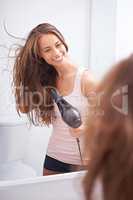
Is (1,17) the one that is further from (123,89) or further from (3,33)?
(123,89)

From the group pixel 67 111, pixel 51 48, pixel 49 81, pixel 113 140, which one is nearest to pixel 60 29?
pixel 51 48

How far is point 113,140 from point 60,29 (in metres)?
0.84

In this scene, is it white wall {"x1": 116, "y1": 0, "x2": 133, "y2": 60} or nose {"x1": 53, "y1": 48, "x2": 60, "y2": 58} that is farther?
white wall {"x1": 116, "y1": 0, "x2": 133, "y2": 60}

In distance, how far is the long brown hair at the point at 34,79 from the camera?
1.08 metres

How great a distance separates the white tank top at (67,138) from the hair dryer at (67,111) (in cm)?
1

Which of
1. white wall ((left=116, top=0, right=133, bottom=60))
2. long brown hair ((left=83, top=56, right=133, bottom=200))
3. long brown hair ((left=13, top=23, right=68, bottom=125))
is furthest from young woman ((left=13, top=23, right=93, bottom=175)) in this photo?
long brown hair ((left=83, top=56, right=133, bottom=200))

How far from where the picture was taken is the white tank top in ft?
3.63

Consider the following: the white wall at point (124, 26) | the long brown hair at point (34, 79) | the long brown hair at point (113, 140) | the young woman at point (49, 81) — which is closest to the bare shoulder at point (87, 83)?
the young woman at point (49, 81)

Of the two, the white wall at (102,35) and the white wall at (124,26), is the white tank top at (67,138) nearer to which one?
the white wall at (102,35)

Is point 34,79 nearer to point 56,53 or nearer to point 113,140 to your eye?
point 56,53

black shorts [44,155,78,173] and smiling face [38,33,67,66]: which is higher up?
smiling face [38,33,67,66]

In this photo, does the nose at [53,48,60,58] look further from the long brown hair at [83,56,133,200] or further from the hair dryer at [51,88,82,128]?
the long brown hair at [83,56,133,200]

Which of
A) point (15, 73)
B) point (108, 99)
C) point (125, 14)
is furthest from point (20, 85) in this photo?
point (108, 99)

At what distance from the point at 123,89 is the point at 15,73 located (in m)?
0.77
